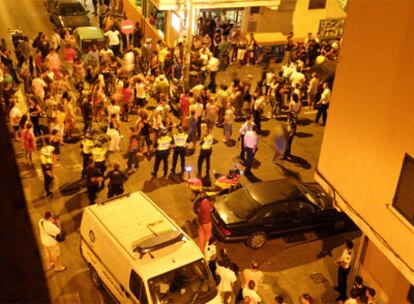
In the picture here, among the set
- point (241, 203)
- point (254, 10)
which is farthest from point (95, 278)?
point (254, 10)

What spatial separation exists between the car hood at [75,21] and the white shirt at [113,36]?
289cm

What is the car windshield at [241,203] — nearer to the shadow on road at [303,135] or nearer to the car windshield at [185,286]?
the car windshield at [185,286]

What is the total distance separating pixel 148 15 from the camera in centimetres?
2628

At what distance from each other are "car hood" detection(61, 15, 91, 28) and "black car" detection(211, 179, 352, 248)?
1566cm

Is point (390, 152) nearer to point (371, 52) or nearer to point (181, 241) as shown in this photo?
point (371, 52)

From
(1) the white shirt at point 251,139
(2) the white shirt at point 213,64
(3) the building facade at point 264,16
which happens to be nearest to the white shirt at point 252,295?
(1) the white shirt at point 251,139

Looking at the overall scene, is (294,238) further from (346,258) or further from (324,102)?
(324,102)

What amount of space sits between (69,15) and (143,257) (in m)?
19.4

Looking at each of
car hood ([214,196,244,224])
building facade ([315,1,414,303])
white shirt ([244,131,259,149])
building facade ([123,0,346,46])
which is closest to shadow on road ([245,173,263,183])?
white shirt ([244,131,259,149])

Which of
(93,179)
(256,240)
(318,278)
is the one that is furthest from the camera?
(93,179)

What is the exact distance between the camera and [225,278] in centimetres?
1020

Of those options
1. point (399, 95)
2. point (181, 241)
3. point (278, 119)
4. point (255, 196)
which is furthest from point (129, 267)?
point (278, 119)

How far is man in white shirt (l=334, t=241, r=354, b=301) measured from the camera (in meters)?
10.9

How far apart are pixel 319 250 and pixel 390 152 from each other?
199 inches
